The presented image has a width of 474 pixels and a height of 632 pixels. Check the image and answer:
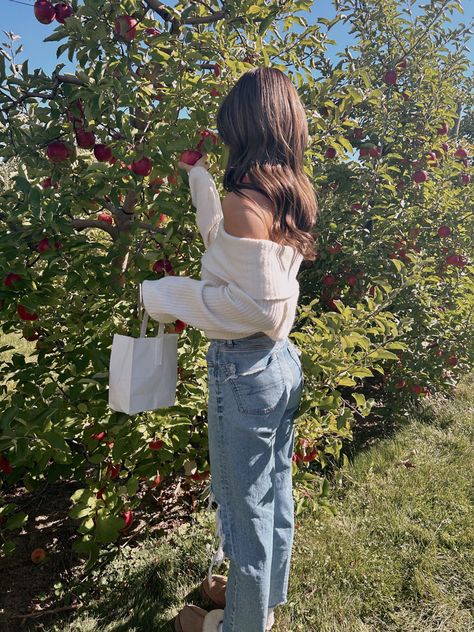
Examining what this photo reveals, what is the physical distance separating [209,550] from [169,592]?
0.29m

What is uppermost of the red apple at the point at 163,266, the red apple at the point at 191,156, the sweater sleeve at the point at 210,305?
the red apple at the point at 191,156

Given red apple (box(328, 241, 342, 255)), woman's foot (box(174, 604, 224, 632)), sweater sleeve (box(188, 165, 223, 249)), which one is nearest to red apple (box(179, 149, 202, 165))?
sweater sleeve (box(188, 165, 223, 249))

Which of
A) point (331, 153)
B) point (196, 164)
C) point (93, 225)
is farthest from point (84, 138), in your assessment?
point (331, 153)

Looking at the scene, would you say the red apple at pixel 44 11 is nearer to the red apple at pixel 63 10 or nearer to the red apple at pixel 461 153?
the red apple at pixel 63 10

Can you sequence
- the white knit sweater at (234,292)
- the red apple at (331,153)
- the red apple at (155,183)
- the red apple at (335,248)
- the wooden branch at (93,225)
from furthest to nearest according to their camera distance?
1. the red apple at (335,248)
2. the red apple at (331,153)
3. the wooden branch at (93,225)
4. the red apple at (155,183)
5. the white knit sweater at (234,292)

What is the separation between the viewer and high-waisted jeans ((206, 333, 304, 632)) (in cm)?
146

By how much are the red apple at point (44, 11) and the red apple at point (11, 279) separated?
1.00 m

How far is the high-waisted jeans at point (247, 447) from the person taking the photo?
1.46 meters

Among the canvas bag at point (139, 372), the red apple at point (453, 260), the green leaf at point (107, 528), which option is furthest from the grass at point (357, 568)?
the red apple at point (453, 260)

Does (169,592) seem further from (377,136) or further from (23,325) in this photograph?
(377,136)

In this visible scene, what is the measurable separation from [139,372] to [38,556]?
1.40 metres

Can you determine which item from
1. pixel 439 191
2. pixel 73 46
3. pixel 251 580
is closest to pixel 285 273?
pixel 251 580

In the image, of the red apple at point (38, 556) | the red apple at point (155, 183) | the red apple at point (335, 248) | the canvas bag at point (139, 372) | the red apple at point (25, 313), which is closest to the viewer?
the canvas bag at point (139, 372)

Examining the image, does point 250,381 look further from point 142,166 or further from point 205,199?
point 142,166
